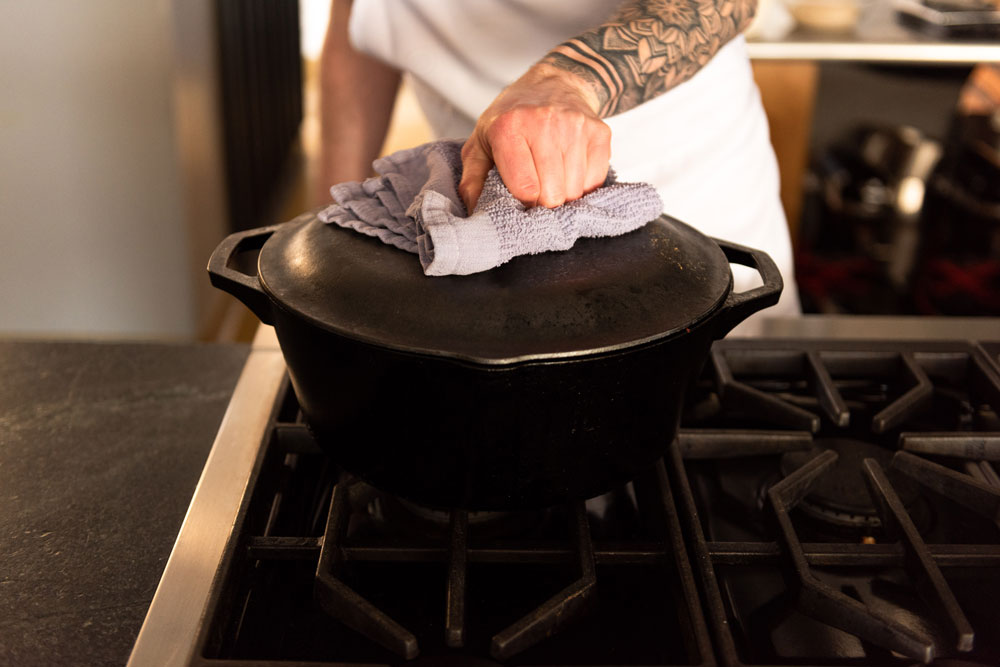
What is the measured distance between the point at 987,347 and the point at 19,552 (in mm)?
852

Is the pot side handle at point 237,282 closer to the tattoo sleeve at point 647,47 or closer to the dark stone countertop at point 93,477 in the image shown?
the dark stone countertop at point 93,477

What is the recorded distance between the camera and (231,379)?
34.0 inches

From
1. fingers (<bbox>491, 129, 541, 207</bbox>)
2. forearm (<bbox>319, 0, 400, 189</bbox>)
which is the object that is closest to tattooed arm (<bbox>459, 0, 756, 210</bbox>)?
fingers (<bbox>491, 129, 541, 207</bbox>)

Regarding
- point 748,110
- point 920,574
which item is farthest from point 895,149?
point 920,574

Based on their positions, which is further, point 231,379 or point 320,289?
point 231,379

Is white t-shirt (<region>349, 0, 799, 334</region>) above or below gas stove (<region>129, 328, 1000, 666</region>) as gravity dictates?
above

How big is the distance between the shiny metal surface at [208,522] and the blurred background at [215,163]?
1567 mm

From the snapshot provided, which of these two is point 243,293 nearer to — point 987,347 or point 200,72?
point 987,347

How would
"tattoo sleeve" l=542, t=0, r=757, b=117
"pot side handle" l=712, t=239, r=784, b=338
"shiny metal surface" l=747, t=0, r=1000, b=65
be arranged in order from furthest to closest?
"shiny metal surface" l=747, t=0, r=1000, b=65, "tattoo sleeve" l=542, t=0, r=757, b=117, "pot side handle" l=712, t=239, r=784, b=338

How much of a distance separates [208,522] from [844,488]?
49 cm

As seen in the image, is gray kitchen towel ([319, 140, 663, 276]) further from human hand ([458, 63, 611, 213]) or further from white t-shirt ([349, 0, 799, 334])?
white t-shirt ([349, 0, 799, 334])

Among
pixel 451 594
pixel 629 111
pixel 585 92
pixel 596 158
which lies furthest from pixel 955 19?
pixel 451 594

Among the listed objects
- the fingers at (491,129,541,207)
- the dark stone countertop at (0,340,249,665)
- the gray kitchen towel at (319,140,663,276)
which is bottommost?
the dark stone countertop at (0,340,249,665)

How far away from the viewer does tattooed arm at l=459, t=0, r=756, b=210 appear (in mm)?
639
